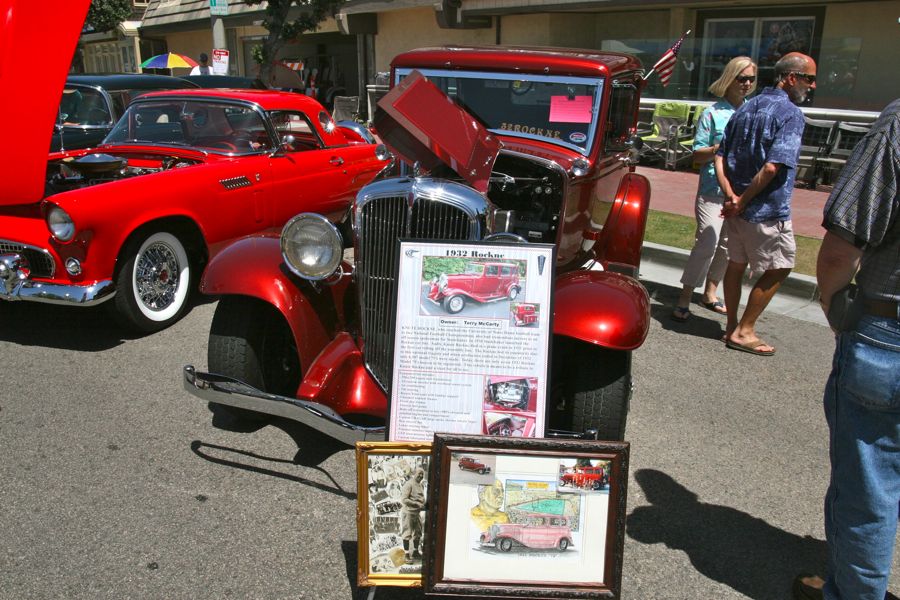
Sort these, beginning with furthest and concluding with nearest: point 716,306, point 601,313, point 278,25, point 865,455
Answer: point 278,25, point 716,306, point 601,313, point 865,455

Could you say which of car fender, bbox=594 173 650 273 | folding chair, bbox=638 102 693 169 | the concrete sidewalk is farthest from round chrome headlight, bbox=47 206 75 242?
folding chair, bbox=638 102 693 169

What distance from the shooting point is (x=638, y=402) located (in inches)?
164

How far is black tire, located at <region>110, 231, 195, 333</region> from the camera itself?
4.87 metres

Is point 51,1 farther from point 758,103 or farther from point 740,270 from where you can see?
point 740,270

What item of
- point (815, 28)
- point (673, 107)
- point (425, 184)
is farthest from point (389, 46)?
point (425, 184)

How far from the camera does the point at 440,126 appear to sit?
333cm

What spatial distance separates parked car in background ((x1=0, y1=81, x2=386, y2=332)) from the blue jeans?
290 cm

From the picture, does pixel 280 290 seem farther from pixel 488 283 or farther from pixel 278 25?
pixel 278 25

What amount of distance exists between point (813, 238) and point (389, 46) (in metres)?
15.1

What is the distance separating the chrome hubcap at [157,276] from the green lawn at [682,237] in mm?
4414

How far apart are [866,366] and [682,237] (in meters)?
5.28

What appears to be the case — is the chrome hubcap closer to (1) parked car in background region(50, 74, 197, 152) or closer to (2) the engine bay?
(2) the engine bay

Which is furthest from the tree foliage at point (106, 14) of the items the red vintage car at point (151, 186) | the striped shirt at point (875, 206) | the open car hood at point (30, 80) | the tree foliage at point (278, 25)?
the striped shirt at point (875, 206)

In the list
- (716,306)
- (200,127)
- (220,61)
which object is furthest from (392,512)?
(220,61)
